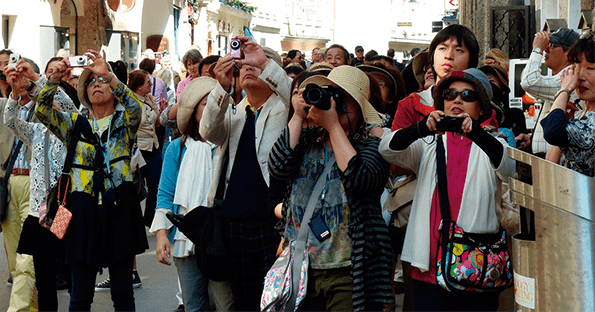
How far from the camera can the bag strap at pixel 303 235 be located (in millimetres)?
3361

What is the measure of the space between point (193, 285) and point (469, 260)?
1990 mm

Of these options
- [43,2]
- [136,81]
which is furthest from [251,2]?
[136,81]

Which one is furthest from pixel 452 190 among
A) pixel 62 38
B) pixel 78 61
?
pixel 62 38

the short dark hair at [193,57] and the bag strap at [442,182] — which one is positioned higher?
the short dark hair at [193,57]

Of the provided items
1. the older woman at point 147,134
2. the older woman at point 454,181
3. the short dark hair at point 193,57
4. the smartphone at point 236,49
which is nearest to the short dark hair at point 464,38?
the older woman at point 454,181

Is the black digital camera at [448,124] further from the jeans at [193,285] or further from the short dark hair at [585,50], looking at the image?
the jeans at [193,285]

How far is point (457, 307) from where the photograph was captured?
3.64 m

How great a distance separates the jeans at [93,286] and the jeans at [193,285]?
0.45m

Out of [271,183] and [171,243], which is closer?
[271,183]

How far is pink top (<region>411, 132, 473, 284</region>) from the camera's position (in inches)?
143

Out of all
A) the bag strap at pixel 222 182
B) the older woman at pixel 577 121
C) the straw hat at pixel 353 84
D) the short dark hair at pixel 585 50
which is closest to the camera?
the straw hat at pixel 353 84

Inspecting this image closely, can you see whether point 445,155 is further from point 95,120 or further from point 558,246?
point 95,120

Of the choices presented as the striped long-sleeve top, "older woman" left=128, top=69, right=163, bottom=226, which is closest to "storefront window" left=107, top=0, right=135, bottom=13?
"older woman" left=128, top=69, right=163, bottom=226

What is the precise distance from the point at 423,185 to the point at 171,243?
6.47ft
